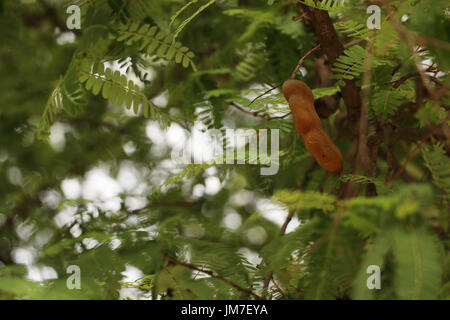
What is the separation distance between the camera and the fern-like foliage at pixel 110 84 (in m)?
0.56

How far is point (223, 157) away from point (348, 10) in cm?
31

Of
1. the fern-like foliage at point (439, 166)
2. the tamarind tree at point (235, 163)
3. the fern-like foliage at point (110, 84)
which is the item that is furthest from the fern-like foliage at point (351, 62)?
the fern-like foliage at point (110, 84)

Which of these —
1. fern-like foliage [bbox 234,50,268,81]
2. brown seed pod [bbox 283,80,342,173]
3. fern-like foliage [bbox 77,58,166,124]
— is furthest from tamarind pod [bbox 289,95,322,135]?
fern-like foliage [bbox 234,50,268,81]

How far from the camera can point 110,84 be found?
1.85ft

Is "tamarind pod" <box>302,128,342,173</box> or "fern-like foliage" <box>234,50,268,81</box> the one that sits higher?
"fern-like foliage" <box>234,50,268,81</box>

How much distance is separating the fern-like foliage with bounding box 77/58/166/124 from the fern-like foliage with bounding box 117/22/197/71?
0.17 ft

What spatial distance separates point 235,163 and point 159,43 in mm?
199

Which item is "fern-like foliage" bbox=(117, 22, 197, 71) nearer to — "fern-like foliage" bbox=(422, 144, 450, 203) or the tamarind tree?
the tamarind tree

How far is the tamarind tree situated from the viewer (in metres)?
0.38
